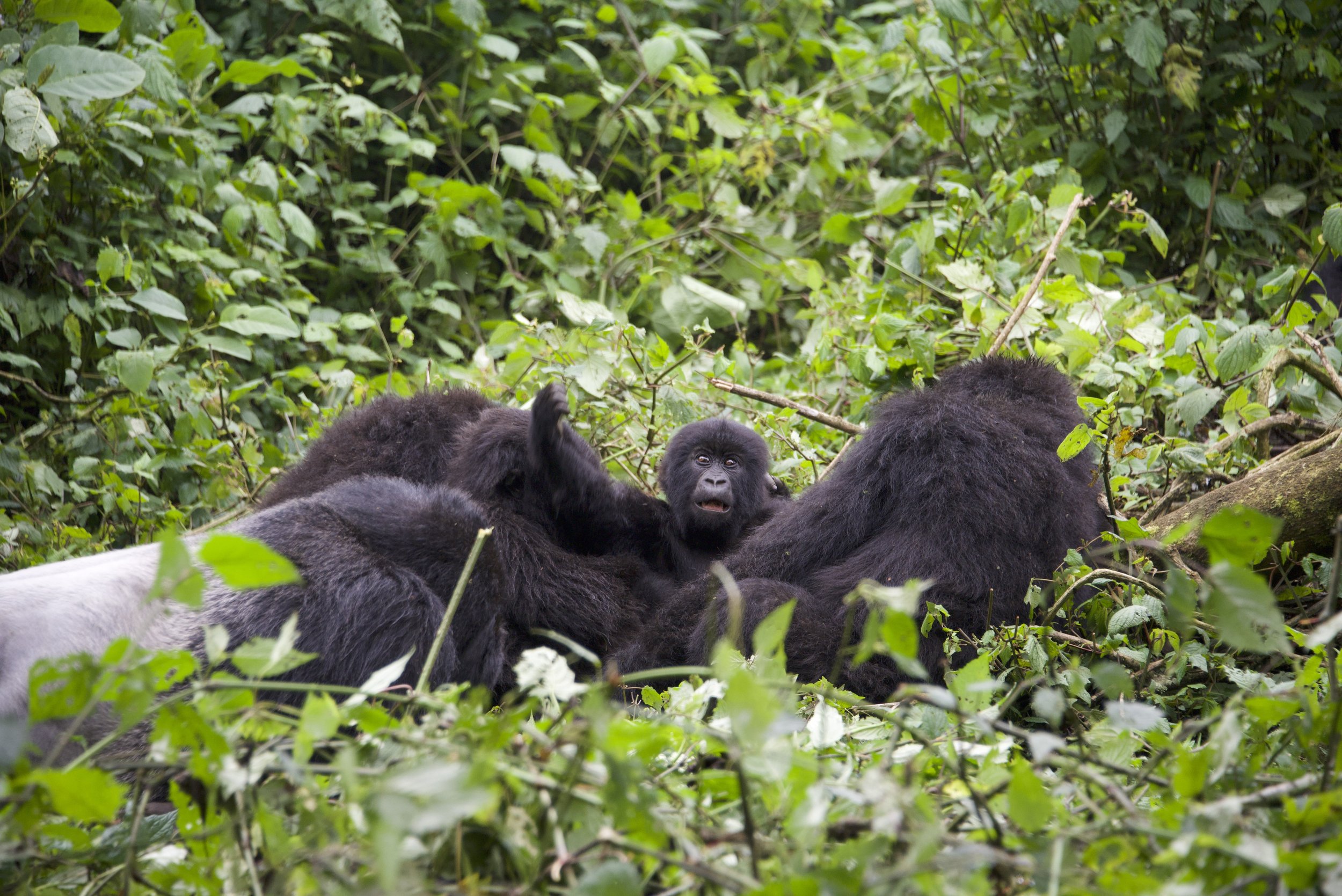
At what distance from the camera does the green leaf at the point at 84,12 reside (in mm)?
3602

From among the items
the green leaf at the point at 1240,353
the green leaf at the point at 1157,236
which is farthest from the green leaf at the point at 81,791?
the green leaf at the point at 1157,236

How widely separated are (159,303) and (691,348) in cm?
204

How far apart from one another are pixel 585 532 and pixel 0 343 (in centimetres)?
260

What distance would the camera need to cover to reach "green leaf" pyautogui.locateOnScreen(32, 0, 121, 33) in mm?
3602

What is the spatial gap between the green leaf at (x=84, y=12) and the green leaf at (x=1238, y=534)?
12.1 feet

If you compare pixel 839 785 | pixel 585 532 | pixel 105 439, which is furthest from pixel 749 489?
pixel 105 439

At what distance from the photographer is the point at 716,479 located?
3438 mm

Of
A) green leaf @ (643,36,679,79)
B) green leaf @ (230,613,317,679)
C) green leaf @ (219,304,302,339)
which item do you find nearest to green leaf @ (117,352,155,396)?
green leaf @ (219,304,302,339)

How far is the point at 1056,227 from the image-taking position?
4301 millimetres

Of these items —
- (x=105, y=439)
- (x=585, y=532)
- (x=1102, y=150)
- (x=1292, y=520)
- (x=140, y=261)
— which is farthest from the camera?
(x=1102, y=150)

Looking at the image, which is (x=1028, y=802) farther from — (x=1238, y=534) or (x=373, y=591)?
(x=373, y=591)

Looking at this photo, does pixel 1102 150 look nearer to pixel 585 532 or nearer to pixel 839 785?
pixel 585 532

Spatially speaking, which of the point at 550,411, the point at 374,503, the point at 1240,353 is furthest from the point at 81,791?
the point at 1240,353

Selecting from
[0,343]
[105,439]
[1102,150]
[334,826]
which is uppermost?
[1102,150]
